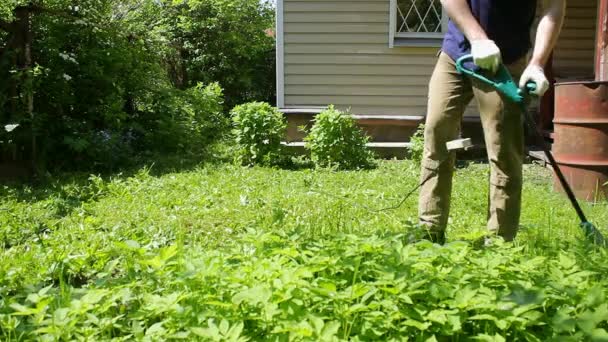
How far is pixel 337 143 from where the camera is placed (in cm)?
700

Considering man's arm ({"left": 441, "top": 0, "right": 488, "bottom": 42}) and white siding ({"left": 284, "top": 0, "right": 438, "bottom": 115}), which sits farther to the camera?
white siding ({"left": 284, "top": 0, "right": 438, "bottom": 115})

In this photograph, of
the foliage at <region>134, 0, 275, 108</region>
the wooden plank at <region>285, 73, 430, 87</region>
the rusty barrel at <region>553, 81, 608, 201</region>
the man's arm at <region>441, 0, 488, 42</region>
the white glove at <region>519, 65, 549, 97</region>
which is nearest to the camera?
the white glove at <region>519, 65, 549, 97</region>

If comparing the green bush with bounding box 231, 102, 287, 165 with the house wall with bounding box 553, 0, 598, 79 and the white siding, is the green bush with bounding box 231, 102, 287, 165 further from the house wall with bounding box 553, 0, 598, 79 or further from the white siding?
the house wall with bounding box 553, 0, 598, 79

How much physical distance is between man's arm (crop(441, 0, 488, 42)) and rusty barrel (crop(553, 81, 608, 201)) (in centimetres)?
266

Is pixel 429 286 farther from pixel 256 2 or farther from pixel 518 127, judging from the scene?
pixel 256 2

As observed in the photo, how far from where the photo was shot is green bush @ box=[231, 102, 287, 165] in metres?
7.12

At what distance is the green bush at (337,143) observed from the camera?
7031 millimetres

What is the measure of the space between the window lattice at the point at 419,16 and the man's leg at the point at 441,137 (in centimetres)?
505

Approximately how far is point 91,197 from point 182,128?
299 centimetres

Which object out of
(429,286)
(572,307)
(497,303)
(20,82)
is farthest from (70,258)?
(20,82)

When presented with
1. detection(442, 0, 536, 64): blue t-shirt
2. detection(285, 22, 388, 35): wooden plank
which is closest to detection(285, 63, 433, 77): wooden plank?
detection(285, 22, 388, 35): wooden plank

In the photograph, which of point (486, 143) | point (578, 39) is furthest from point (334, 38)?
point (486, 143)

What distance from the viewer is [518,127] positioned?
3033 mm

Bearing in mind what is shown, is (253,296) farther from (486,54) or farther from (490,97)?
(490,97)
